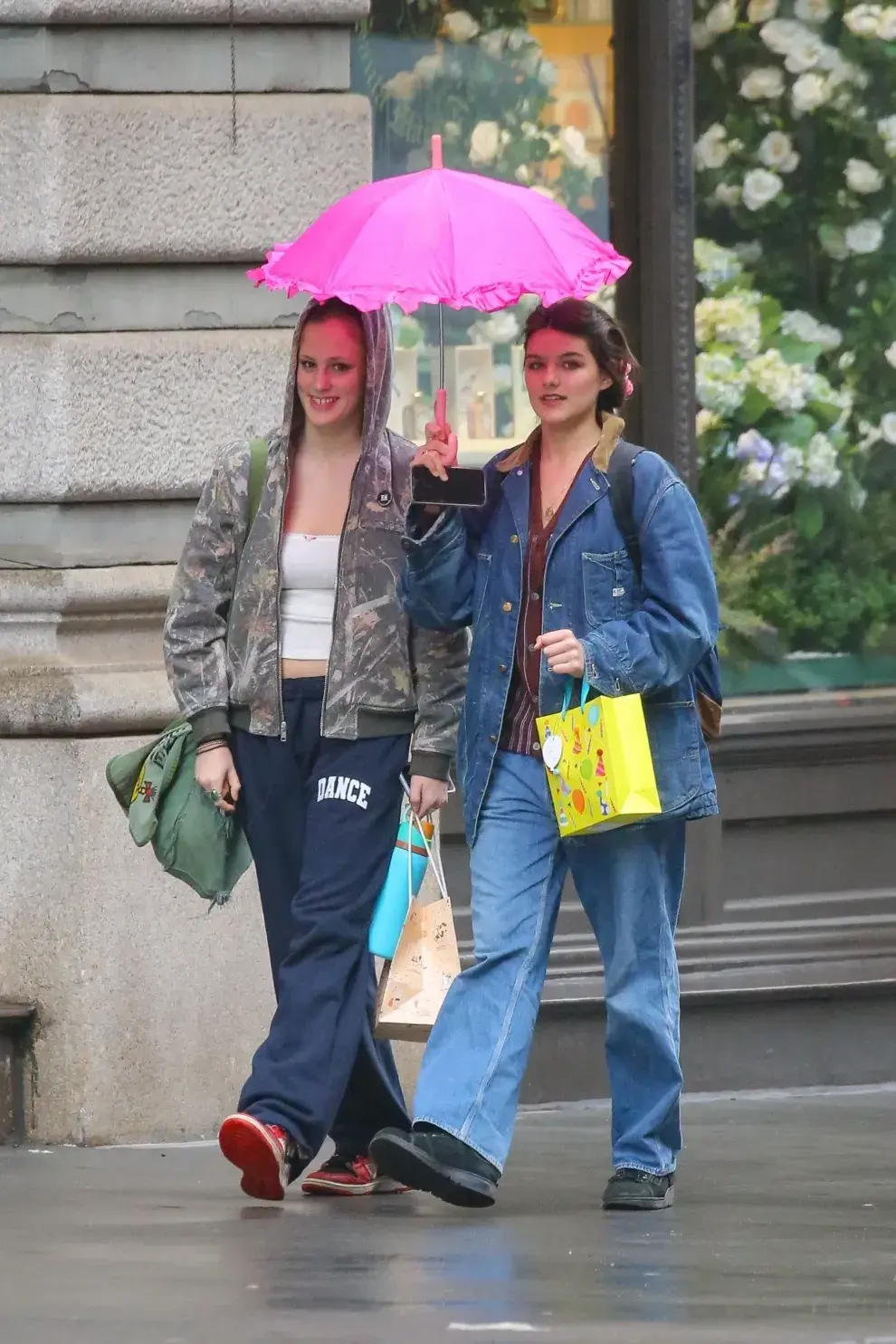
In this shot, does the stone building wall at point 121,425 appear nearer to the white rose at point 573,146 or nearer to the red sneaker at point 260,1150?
the white rose at point 573,146

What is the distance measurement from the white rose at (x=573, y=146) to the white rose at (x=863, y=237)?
947 millimetres

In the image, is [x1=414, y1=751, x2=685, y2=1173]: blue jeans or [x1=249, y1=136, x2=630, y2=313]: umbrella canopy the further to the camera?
[x1=414, y1=751, x2=685, y2=1173]: blue jeans

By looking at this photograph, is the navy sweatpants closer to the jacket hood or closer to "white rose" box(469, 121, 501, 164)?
the jacket hood

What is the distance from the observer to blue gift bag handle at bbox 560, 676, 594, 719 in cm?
539

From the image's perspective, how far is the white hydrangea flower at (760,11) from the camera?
26.3ft

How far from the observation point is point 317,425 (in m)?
5.71

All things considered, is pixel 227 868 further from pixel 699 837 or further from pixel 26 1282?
pixel 699 837

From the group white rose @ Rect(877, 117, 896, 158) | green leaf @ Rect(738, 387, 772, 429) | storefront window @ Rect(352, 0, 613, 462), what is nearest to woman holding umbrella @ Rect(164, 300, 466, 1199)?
storefront window @ Rect(352, 0, 613, 462)

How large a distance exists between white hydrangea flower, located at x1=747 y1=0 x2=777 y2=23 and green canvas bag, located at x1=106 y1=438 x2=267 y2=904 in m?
2.93

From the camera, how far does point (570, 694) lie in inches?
215

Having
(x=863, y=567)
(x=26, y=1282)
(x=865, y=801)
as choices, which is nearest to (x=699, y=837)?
(x=865, y=801)

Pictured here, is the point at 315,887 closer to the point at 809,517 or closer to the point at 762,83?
the point at 809,517

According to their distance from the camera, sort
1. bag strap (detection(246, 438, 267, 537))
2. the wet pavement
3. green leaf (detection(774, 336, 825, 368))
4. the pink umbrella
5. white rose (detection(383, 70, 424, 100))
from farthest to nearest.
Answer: green leaf (detection(774, 336, 825, 368)) → white rose (detection(383, 70, 424, 100)) → bag strap (detection(246, 438, 267, 537)) → the pink umbrella → the wet pavement

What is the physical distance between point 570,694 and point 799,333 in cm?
303
